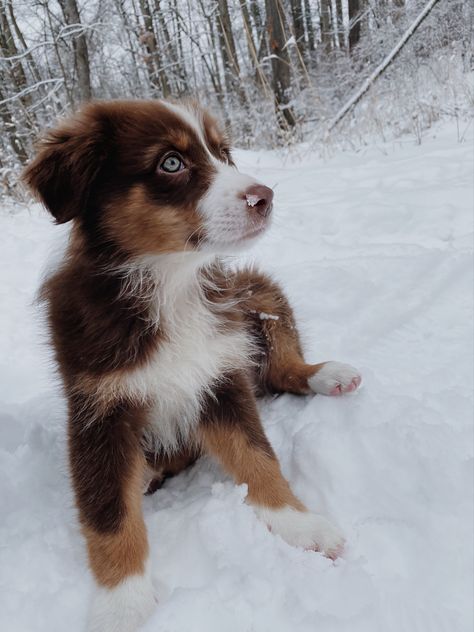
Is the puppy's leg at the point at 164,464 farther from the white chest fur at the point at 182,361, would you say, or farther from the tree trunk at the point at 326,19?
the tree trunk at the point at 326,19

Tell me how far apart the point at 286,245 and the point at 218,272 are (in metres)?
2.19

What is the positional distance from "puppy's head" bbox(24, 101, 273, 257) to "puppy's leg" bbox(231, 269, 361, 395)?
67cm

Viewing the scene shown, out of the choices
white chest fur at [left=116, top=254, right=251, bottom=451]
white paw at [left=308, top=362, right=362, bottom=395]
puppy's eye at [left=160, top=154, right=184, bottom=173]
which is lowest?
white paw at [left=308, top=362, right=362, bottom=395]

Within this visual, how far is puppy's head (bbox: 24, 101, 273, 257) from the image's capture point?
6.34 feet

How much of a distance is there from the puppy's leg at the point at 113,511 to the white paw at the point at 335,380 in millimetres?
952

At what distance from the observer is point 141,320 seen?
6.66 ft

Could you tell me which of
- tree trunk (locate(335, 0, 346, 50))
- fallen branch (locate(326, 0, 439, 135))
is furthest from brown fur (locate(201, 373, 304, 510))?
tree trunk (locate(335, 0, 346, 50))

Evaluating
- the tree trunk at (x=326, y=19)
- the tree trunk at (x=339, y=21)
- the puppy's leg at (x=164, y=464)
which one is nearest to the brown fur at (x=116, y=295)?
the puppy's leg at (x=164, y=464)

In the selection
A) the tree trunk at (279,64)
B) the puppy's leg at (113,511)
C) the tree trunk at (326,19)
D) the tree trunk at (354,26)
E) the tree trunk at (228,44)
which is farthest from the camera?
the tree trunk at (326,19)

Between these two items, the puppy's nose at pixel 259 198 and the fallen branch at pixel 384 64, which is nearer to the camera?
the puppy's nose at pixel 259 198

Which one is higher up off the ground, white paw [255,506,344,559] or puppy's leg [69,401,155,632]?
puppy's leg [69,401,155,632]

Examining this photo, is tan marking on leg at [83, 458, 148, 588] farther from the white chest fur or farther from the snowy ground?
the white chest fur

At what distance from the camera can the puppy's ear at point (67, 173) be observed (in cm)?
192

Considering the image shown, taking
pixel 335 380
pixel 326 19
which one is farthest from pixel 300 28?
pixel 335 380
